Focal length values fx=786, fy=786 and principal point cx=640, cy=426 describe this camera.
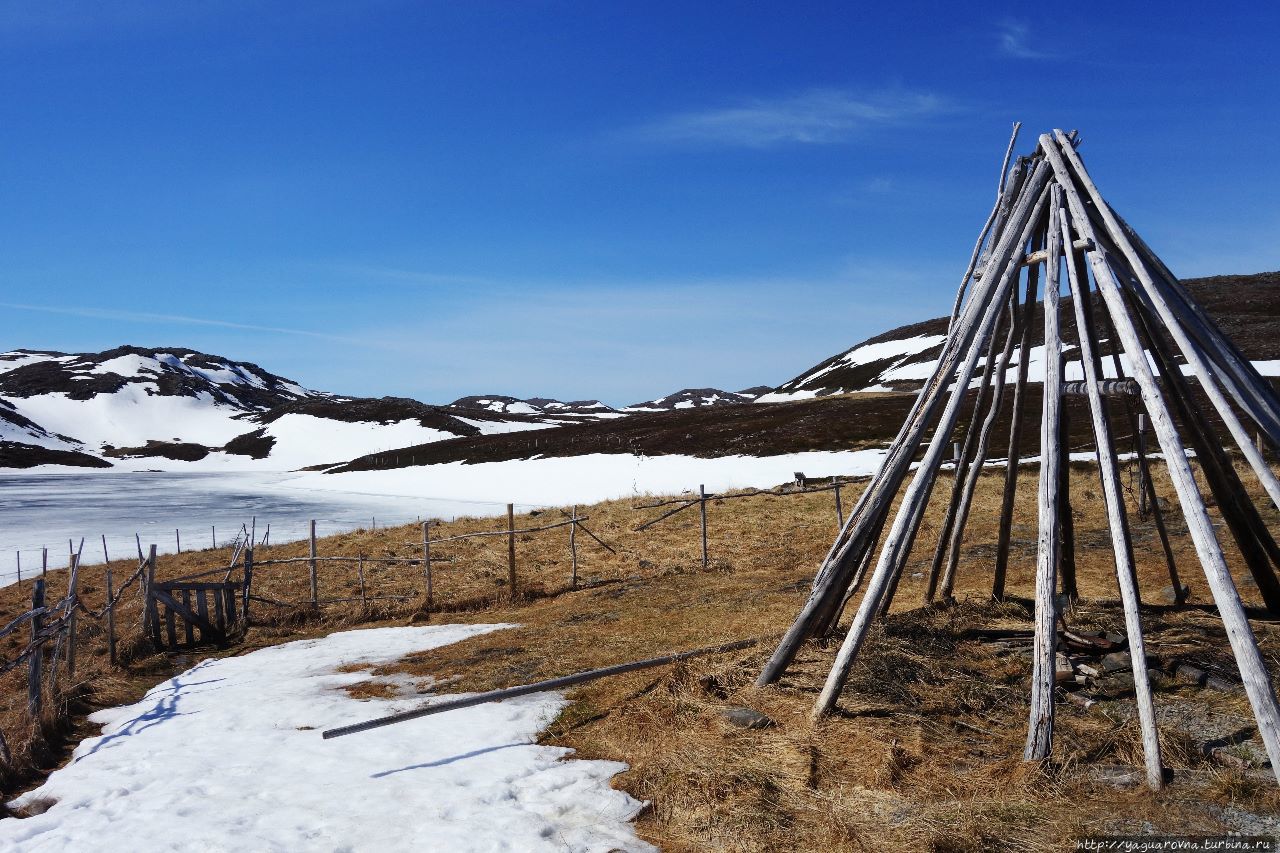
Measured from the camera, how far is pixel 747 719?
730 centimetres

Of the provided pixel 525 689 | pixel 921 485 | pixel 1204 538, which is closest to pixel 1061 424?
pixel 921 485

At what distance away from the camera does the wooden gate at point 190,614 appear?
532 inches

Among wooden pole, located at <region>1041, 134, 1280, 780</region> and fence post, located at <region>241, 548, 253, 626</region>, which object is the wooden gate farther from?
wooden pole, located at <region>1041, 134, 1280, 780</region>

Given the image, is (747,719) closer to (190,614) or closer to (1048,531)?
(1048,531)

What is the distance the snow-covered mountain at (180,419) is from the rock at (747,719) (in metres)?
85.1

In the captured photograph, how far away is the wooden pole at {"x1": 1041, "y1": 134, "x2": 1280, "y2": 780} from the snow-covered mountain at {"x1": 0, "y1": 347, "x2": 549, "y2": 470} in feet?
285

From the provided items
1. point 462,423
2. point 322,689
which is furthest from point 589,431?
point 322,689

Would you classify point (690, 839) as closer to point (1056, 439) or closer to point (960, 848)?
point (960, 848)

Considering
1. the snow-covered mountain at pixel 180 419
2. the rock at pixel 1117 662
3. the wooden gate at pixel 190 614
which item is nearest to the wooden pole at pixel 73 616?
the wooden gate at pixel 190 614

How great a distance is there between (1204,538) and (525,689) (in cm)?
654

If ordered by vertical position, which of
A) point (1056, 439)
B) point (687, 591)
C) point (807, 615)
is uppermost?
point (1056, 439)

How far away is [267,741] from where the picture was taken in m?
8.30

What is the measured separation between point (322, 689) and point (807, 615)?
648 centimetres


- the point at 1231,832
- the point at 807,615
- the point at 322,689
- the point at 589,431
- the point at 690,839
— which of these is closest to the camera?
the point at 1231,832
